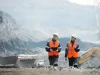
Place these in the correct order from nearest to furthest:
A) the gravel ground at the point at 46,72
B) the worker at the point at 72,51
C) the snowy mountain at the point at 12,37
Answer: the gravel ground at the point at 46,72
the worker at the point at 72,51
the snowy mountain at the point at 12,37

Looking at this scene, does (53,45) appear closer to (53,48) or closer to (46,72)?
(53,48)

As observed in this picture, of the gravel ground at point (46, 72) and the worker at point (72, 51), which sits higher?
the worker at point (72, 51)

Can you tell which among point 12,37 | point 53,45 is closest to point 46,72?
point 53,45

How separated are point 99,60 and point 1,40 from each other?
200 feet

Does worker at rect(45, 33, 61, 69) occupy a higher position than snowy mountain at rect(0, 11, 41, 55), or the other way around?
worker at rect(45, 33, 61, 69)

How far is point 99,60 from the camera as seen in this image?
26391mm

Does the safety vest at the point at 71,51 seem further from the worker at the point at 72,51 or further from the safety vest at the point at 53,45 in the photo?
the safety vest at the point at 53,45

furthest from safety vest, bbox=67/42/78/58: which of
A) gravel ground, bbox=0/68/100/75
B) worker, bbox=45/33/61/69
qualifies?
gravel ground, bbox=0/68/100/75

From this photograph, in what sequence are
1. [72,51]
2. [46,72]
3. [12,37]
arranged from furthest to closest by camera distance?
1. [12,37]
2. [72,51]
3. [46,72]

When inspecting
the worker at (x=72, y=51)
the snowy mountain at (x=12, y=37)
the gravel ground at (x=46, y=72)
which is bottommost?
the snowy mountain at (x=12, y=37)

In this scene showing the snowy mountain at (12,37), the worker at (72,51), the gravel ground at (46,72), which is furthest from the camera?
the snowy mountain at (12,37)

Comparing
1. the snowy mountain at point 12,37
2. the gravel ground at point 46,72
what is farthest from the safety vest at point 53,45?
the snowy mountain at point 12,37

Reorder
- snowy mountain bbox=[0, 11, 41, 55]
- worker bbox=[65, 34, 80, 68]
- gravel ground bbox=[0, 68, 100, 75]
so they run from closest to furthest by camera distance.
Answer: gravel ground bbox=[0, 68, 100, 75] < worker bbox=[65, 34, 80, 68] < snowy mountain bbox=[0, 11, 41, 55]

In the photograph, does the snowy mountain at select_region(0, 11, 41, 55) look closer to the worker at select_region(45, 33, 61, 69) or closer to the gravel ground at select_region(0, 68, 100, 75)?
the worker at select_region(45, 33, 61, 69)
